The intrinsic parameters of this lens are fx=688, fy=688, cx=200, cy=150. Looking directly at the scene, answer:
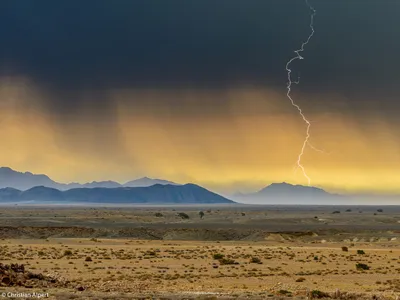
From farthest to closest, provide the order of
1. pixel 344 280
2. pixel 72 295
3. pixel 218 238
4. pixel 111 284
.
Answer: pixel 218 238 → pixel 344 280 → pixel 111 284 → pixel 72 295

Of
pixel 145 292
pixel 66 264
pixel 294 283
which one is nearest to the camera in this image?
pixel 145 292

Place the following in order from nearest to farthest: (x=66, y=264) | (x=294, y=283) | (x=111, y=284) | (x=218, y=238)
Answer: (x=111, y=284) < (x=294, y=283) < (x=66, y=264) < (x=218, y=238)

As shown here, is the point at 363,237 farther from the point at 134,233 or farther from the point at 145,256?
the point at 145,256

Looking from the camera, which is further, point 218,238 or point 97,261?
point 218,238

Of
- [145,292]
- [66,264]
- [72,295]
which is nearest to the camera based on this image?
[72,295]

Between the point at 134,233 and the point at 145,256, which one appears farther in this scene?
the point at 134,233

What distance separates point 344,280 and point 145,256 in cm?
2341

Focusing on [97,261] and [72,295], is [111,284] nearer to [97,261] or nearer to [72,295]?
[72,295]

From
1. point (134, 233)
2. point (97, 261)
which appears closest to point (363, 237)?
point (134, 233)

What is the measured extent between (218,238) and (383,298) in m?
69.9

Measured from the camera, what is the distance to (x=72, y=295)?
1292 inches

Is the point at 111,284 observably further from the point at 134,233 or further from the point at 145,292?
the point at 134,233

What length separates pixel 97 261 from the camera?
192 feet

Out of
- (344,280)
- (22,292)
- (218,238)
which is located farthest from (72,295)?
(218,238)
